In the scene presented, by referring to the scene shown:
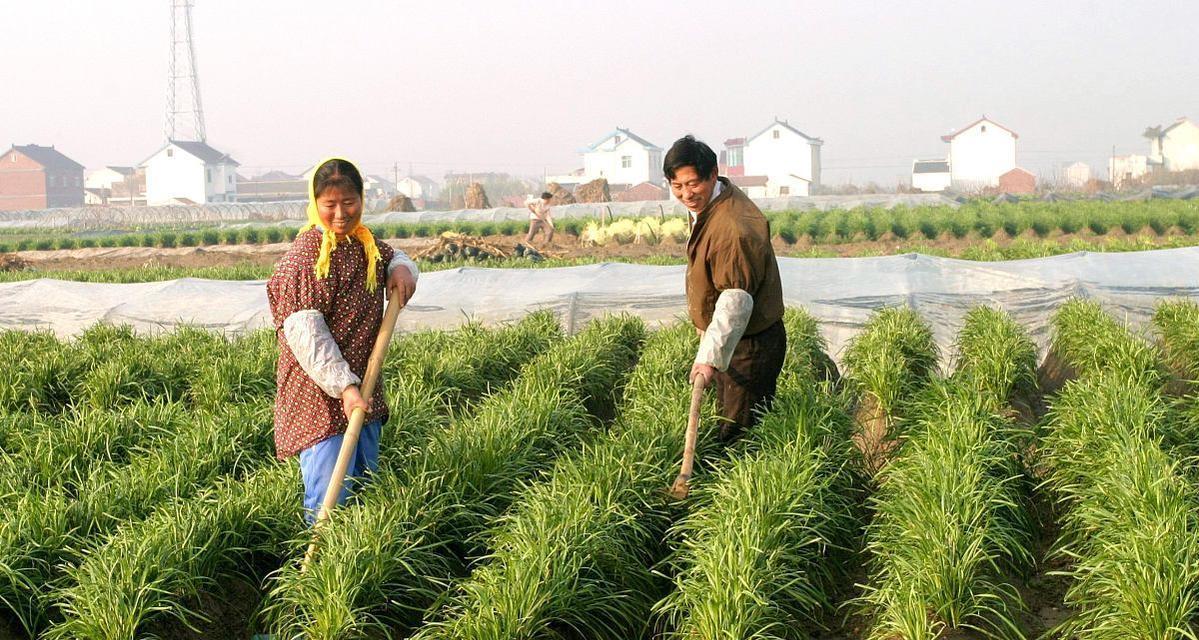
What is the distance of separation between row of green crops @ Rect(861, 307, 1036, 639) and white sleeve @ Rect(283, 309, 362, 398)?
185 cm

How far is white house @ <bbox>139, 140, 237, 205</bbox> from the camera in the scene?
71688 millimetres

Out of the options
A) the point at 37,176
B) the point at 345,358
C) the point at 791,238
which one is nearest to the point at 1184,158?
the point at 791,238

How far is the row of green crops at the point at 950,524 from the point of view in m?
3.66

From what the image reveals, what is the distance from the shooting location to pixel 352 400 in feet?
13.0

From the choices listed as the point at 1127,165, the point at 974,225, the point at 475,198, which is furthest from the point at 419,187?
the point at 974,225

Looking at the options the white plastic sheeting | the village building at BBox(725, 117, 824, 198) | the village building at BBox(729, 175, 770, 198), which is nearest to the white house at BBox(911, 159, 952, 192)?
the village building at BBox(725, 117, 824, 198)

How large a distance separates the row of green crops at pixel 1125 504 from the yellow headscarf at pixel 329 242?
2.50 meters

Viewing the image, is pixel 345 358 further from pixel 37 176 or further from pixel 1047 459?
pixel 37 176

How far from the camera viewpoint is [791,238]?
69.2 feet

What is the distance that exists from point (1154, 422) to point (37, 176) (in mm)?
79088

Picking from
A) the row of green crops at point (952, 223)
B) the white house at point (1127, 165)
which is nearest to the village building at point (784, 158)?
the white house at point (1127, 165)

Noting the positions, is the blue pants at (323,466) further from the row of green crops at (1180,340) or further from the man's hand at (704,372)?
the row of green crops at (1180,340)

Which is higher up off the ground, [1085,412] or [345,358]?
[345,358]

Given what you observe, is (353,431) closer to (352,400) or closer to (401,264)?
(352,400)
